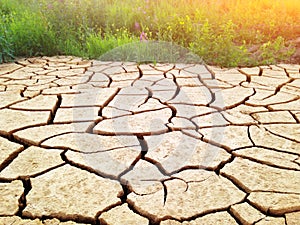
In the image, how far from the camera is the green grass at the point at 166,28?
176 inches

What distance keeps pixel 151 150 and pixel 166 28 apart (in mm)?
3215

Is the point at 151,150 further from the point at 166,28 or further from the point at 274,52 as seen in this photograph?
the point at 166,28

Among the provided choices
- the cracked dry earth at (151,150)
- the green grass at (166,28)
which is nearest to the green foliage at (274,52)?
the green grass at (166,28)

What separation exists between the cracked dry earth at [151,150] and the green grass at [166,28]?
84 centimetres

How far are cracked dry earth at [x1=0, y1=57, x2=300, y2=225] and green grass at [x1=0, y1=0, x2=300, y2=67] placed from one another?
2.77 ft

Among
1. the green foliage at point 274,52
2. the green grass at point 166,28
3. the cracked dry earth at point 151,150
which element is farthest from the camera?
the green grass at point 166,28

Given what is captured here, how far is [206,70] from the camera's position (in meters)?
4.08

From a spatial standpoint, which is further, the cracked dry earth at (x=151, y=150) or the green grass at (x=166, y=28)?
the green grass at (x=166, y=28)

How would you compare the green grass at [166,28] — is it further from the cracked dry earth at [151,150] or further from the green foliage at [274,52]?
the cracked dry earth at [151,150]

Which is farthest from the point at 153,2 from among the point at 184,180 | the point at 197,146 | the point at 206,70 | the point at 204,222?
the point at 204,222

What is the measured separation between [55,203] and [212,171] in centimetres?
91

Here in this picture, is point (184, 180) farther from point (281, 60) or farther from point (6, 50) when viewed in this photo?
point (6, 50)

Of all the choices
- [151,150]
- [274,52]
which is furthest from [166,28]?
[151,150]

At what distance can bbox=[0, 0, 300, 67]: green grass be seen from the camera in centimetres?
447
